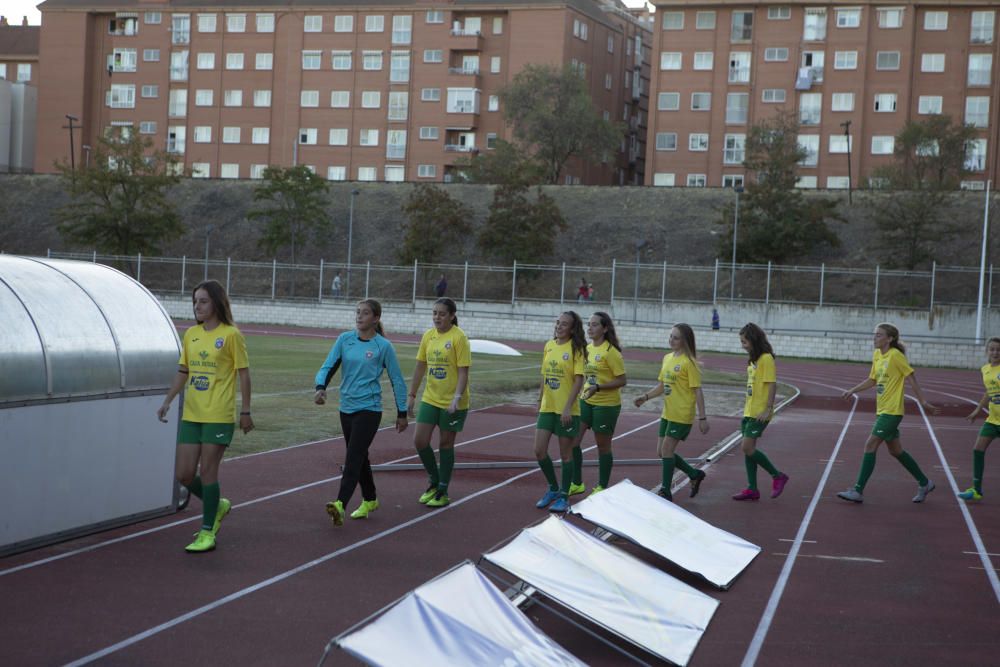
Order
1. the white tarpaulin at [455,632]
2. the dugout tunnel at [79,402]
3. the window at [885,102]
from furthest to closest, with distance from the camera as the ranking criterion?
the window at [885,102] → the dugout tunnel at [79,402] → the white tarpaulin at [455,632]

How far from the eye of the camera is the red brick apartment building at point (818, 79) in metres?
69.3

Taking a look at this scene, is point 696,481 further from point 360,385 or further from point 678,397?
point 360,385

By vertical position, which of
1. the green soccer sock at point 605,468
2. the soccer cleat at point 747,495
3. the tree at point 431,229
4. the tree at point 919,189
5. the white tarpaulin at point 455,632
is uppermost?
the tree at point 919,189

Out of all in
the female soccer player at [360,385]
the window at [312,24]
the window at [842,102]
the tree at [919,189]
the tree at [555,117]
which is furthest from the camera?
the window at [312,24]

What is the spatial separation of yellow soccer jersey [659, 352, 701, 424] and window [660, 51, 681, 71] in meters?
65.8

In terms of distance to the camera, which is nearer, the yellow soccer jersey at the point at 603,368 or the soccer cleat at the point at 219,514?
the soccer cleat at the point at 219,514

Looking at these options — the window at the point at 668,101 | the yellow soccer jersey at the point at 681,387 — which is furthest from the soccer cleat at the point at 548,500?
the window at the point at 668,101

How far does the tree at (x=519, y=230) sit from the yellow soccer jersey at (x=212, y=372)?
4775 cm

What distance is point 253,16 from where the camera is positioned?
8062 cm

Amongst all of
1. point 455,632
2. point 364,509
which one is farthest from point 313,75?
point 455,632

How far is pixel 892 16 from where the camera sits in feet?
228

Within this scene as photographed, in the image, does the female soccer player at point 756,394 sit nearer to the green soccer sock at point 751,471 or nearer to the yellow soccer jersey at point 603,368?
the green soccer sock at point 751,471

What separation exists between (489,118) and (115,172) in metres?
27.7

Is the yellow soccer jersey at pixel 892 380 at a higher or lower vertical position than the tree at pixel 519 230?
lower
